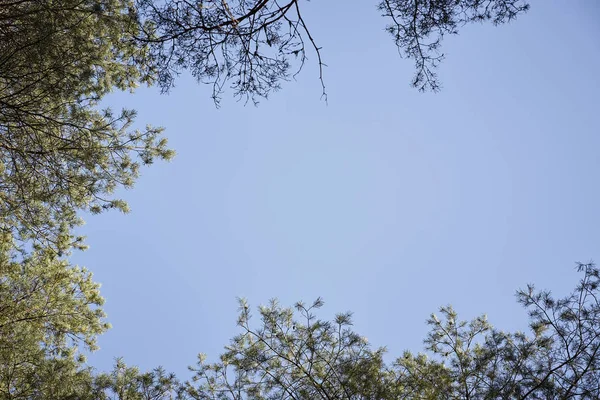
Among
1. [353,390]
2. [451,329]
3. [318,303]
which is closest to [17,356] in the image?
[318,303]

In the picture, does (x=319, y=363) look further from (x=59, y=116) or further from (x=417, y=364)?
(x=59, y=116)

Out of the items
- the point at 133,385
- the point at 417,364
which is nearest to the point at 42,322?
the point at 133,385

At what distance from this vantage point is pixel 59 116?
5242 mm

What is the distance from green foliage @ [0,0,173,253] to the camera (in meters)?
4.16

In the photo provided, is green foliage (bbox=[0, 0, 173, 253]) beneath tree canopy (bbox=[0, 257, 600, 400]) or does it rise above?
above

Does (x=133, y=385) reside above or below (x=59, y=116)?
below

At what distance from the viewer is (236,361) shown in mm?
5148

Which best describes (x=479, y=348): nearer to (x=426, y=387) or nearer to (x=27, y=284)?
(x=426, y=387)

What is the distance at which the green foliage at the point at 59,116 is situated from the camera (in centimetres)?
416

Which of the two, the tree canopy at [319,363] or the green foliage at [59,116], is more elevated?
the green foliage at [59,116]

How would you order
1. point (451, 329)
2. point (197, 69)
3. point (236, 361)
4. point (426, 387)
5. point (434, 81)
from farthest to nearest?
point (451, 329) < point (236, 361) < point (426, 387) < point (197, 69) < point (434, 81)

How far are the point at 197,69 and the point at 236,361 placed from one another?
348 cm

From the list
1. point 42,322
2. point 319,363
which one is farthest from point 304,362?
point 42,322

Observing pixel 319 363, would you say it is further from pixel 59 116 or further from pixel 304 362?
pixel 59 116
